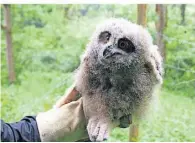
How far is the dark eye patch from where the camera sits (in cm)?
74

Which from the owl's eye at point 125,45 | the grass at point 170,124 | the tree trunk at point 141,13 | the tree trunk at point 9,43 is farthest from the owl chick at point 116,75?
the tree trunk at point 9,43

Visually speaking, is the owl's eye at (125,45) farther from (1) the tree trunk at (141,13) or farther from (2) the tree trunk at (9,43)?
(2) the tree trunk at (9,43)

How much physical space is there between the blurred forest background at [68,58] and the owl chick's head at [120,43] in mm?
348

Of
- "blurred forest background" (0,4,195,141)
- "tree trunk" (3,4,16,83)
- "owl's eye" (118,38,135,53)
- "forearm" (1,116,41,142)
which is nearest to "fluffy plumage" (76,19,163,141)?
"owl's eye" (118,38,135,53)

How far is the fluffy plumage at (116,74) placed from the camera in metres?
0.71

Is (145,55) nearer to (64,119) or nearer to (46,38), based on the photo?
(64,119)

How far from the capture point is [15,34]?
2.47 meters

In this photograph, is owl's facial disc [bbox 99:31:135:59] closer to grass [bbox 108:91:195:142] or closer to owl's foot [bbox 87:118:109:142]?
owl's foot [bbox 87:118:109:142]

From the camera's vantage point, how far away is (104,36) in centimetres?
75

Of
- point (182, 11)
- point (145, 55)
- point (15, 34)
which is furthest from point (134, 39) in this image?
point (15, 34)

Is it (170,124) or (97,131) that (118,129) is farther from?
(97,131)

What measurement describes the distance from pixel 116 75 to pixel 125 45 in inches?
2.5

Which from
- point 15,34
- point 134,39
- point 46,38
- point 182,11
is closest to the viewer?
point 134,39

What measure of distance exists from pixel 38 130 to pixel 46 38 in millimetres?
1531
